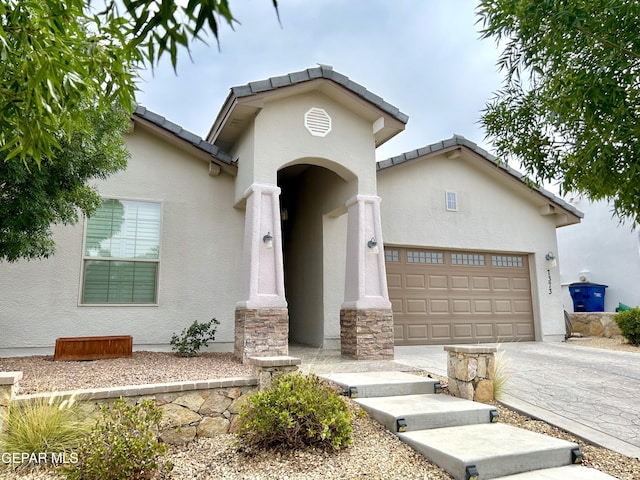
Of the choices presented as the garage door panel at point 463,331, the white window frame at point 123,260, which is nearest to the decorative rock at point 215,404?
the white window frame at point 123,260

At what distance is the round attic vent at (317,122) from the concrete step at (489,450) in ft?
19.8

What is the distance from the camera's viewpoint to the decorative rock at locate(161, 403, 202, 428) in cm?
439

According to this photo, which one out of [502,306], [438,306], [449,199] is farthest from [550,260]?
[438,306]

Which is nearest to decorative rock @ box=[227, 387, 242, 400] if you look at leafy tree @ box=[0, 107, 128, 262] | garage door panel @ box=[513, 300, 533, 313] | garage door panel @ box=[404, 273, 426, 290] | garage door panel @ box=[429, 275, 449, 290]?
leafy tree @ box=[0, 107, 128, 262]

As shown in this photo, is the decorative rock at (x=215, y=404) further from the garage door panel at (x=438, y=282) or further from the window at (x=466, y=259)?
the window at (x=466, y=259)

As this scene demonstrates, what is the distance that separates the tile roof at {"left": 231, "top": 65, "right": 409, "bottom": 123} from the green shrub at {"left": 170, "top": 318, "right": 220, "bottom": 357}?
4.31 metres

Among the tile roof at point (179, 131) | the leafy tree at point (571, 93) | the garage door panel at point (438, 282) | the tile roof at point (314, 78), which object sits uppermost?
the tile roof at point (314, 78)

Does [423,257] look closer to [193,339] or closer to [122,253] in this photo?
[193,339]

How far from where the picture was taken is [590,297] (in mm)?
15633

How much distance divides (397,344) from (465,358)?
5335 mm

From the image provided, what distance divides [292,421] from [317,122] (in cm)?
630

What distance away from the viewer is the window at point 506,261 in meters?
12.3

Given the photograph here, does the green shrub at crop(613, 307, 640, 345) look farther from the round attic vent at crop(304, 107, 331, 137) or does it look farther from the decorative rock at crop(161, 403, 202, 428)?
the decorative rock at crop(161, 403, 202, 428)

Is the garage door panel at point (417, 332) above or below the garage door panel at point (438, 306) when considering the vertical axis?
below
